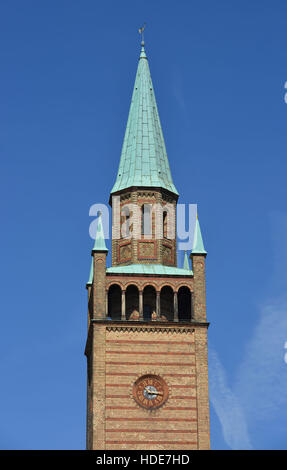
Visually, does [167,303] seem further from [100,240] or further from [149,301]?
[100,240]

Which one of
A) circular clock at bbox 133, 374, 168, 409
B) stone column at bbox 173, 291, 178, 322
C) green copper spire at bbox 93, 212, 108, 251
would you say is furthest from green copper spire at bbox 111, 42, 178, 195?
circular clock at bbox 133, 374, 168, 409

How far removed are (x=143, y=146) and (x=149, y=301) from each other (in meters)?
11.0

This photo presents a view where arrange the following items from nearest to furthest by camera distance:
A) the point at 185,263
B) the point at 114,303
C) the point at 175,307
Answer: the point at 175,307
the point at 114,303
the point at 185,263

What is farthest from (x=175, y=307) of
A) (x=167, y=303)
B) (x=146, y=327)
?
(x=146, y=327)

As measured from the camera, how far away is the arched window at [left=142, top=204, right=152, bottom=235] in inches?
3036

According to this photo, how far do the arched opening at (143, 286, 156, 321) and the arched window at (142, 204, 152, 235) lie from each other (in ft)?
13.8

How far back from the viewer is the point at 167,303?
74812 mm

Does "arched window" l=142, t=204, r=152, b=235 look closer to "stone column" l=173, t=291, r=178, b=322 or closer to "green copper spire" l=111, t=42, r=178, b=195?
"green copper spire" l=111, t=42, r=178, b=195

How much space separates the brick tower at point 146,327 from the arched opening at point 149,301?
6cm

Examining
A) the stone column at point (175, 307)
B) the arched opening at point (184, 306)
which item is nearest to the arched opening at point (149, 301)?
the stone column at point (175, 307)

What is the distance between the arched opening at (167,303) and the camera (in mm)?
74438
